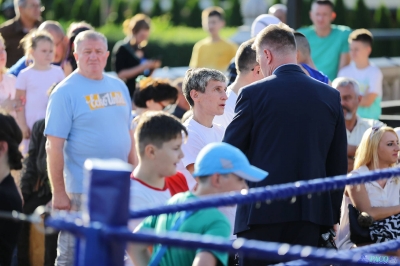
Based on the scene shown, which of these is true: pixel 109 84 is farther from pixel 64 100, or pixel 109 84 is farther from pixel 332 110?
pixel 332 110

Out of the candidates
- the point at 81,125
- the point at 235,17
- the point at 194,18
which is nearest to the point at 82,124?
the point at 81,125

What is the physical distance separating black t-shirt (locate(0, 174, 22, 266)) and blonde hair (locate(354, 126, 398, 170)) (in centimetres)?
273

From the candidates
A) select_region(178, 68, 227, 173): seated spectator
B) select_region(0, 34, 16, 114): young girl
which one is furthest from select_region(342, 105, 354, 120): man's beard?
select_region(0, 34, 16, 114): young girl

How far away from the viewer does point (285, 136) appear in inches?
180

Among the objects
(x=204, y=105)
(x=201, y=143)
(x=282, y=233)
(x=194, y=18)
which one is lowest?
(x=282, y=233)

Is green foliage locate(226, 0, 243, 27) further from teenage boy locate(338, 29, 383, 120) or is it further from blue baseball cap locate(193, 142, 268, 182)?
blue baseball cap locate(193, 142, 268, 182)

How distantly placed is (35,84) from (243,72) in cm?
223

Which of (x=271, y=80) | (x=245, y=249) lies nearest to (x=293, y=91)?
(x=271, y=80)

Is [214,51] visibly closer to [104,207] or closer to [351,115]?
[351,115]

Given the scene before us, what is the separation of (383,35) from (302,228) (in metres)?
14.9

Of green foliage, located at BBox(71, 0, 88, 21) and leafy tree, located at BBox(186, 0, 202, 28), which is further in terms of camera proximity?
leafy tree, located at BBox(186, 0, 202, 28)

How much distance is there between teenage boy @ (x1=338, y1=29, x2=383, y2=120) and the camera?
8.65 metres

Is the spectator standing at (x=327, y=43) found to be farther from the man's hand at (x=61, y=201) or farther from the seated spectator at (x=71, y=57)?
the man's hand at (x=61, y=201)

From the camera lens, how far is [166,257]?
3.42 meters
